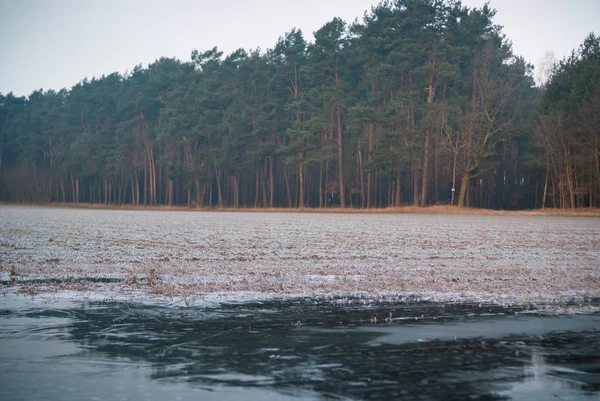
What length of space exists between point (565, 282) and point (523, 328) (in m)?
3.72

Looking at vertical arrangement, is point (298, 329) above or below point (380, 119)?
below

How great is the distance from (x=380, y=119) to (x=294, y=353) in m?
55.2

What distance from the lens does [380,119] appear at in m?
58.8

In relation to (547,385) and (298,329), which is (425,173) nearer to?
(298,329)

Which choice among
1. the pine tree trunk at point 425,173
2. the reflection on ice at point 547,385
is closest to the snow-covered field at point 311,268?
the reflection on ice at point 547,385

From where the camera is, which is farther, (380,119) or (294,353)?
(380,119)

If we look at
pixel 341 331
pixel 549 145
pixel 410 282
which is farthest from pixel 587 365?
pixel 549 145

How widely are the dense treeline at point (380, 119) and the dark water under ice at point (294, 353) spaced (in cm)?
4374

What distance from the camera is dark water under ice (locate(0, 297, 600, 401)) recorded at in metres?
3.84

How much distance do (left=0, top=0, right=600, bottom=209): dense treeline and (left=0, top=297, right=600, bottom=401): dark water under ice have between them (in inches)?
1722

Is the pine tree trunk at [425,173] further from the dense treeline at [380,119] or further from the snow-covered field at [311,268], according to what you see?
the snow-covered field at [311,268]

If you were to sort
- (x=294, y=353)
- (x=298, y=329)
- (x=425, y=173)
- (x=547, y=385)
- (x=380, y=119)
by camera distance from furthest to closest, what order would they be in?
(x=380, y=119)
(x=425, y=173)
(x=298, y=329)
(x=294, y=353)
(x=547, y=385)

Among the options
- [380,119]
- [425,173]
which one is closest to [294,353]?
[425,173]

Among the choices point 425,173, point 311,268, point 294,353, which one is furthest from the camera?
point 425,173
